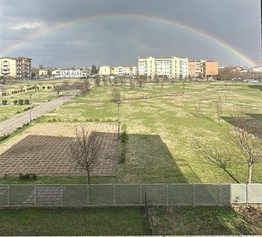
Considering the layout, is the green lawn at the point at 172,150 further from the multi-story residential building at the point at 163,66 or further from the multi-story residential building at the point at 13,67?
the multi-story residential building at the point at 163,66

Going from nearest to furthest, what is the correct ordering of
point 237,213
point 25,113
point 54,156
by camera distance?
1. point 237,213
2. point 54,156
3. point 25,113

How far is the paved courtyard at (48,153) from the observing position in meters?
18.8

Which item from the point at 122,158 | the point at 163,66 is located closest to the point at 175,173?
the point at 122,158

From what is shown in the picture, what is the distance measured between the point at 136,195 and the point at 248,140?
1387 cm

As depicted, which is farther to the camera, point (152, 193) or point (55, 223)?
point (152, 193)

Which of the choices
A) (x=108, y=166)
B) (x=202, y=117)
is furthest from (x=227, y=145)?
(x=202, y=117)

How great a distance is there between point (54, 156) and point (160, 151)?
7637 mm

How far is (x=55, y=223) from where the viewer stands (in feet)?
39.1

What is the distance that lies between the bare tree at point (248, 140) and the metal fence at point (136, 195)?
7.98ft

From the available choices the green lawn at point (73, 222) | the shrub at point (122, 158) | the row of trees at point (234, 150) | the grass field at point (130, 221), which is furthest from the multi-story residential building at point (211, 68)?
the green lawn at point (73, 222)

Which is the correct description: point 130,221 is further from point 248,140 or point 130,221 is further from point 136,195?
point 248,140

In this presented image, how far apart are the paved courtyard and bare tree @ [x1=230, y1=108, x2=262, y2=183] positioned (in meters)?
7.50

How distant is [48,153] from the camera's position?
2264 centimetres

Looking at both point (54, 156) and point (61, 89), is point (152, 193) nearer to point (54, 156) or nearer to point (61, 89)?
point (54, 156)
